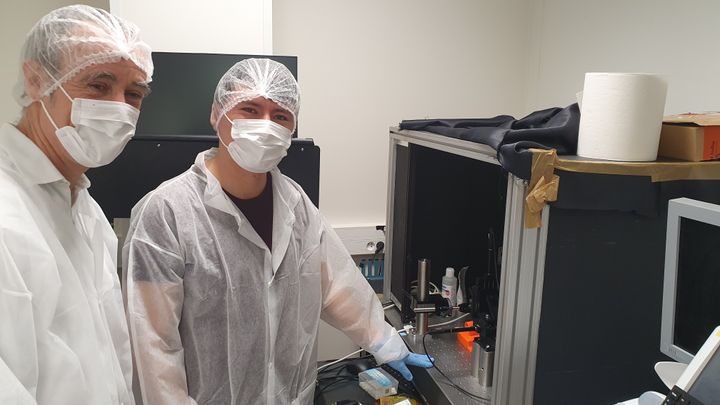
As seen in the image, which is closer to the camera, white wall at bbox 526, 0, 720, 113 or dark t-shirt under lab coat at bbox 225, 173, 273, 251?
dark t-shirt under lab coat at bbox 225, 173, 273, 251

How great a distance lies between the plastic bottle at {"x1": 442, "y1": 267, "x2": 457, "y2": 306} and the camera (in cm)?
163

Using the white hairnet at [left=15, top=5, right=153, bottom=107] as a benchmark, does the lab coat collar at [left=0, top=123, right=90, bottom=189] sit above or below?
below

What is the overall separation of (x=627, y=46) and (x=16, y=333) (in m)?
1.99

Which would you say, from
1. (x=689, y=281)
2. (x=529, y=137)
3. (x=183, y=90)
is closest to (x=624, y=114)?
(x=529, y=137)

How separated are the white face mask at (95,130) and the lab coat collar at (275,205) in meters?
0.32

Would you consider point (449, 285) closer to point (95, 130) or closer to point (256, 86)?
point (256, 86)

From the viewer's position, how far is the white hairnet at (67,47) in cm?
81

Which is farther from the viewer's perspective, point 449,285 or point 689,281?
point 449,285

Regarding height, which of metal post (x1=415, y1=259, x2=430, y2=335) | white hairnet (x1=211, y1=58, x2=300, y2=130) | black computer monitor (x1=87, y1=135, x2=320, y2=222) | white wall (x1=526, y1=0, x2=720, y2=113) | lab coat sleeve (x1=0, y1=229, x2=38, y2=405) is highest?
white wall (x1=526, y1=0, x2=720, y2=113)

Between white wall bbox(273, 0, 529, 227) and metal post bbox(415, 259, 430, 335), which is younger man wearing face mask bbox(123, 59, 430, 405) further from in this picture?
white wall bbox(273, 0, 529, 227)

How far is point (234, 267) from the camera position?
1.17 metres

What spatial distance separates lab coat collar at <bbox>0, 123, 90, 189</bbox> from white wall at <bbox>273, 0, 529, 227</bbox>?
4.60 feet

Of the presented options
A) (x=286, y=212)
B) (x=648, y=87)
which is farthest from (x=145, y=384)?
(x=648, y=87)

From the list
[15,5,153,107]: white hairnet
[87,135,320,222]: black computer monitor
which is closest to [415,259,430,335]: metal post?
[87,135,320,222]: black computer monitor
